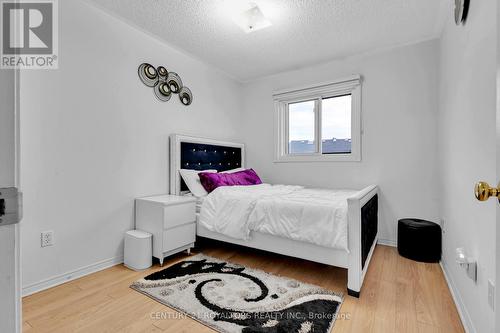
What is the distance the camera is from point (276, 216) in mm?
2111

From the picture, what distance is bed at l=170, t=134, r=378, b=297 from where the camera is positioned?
5.77ft

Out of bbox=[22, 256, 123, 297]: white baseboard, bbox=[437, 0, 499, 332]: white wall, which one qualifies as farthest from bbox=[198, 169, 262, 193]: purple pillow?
bbox=[437, 0, 499, 332]: white wall

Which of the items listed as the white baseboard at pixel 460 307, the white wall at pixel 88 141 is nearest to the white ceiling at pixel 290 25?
the white wall at pixel 88 141

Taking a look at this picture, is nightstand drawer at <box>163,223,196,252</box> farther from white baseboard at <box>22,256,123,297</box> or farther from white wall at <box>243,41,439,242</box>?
white wall at <box>243,41,439,242</box>

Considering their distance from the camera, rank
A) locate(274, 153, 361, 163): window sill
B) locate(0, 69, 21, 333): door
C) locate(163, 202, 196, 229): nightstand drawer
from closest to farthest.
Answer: locate(0, 69, 21, 333): door, locate(163, 202, 196, 229): nightstand drawer, locate(274, 153, 361, 163): window sill

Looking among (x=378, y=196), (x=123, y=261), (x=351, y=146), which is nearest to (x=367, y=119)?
(x=351, y=146)

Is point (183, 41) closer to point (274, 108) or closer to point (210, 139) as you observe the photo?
point (210, 139)

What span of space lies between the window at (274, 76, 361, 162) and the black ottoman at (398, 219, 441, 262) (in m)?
1.05

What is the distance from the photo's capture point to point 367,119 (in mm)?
3062

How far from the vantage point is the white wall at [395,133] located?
272cm

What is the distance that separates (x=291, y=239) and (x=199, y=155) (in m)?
1.70

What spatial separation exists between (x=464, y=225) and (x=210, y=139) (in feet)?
9.14

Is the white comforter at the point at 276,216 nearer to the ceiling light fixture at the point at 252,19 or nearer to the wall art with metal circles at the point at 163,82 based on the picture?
the wall art with metal circles at the point at 163,82

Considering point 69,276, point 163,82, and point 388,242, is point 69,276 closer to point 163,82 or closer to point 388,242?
point 163,82
